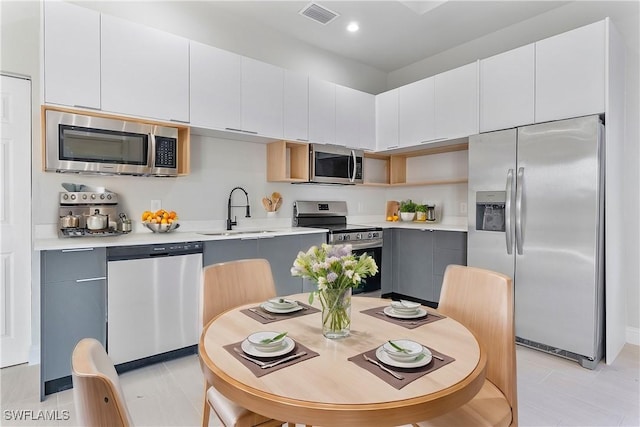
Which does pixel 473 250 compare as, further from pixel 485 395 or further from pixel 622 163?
pixel 485 395

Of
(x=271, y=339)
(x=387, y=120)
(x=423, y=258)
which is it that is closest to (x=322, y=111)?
(x=387, y=120)

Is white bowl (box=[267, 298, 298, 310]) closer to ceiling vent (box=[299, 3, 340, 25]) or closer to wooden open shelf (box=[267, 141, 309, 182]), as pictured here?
wooden open shelf (box=[267, 141, 309, 182])

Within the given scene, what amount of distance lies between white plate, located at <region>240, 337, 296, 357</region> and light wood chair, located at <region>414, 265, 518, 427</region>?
1.87 ft

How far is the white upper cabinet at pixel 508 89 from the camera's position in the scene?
298 cm

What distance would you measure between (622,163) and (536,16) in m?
1.65

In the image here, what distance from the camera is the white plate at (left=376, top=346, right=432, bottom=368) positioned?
1.01 meters

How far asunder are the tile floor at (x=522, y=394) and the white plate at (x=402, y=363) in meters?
1.34

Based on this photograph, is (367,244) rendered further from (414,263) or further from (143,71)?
(143,71)

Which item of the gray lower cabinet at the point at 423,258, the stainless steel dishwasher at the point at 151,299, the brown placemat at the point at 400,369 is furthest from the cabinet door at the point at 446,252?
the brown placemat at the point at 400,369

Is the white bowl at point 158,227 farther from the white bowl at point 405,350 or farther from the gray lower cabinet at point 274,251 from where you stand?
the white bowl at point 405,350

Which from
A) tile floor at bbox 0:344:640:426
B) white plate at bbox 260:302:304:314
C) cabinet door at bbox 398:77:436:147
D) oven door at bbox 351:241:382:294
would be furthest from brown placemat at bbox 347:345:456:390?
cabinet door at bbox 398:77:436:147

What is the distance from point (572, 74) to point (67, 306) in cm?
386

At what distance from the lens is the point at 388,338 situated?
1.25m

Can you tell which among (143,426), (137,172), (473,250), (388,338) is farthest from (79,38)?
(473,250)
